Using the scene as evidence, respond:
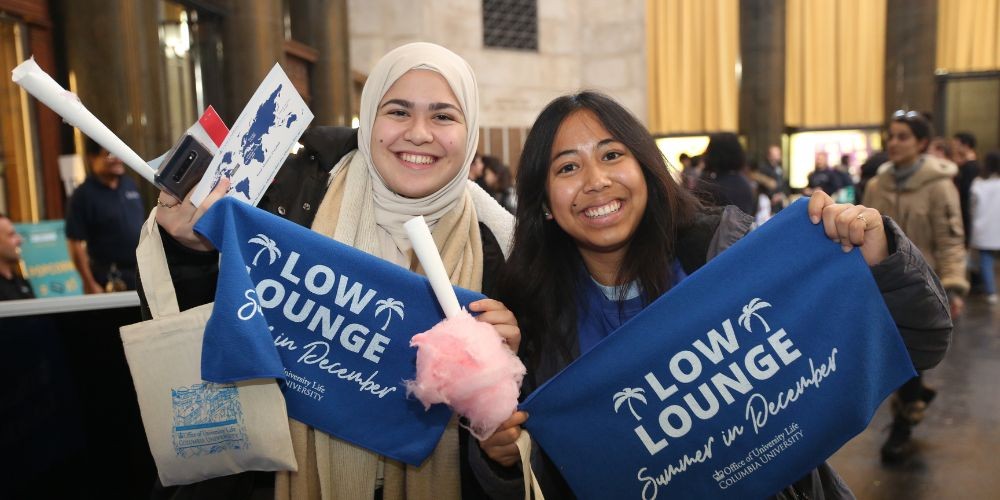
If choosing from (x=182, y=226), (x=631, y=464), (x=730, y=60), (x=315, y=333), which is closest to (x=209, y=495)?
(x=315, y=333)

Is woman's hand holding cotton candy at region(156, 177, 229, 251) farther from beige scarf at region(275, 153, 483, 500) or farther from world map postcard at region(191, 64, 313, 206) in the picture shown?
beige scarf at region(275, 153, 483, 500)

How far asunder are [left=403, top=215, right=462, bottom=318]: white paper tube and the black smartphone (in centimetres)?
60

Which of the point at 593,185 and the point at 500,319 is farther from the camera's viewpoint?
the point at 593,185

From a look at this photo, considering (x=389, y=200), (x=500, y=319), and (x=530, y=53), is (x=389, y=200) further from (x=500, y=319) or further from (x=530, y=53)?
(x=530, y=53)

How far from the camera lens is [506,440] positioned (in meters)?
1.70

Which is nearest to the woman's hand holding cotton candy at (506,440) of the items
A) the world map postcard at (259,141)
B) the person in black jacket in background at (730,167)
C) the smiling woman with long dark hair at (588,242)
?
the smiling woman with long dark hair at (588,242)

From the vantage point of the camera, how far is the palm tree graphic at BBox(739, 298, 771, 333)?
5.49ft

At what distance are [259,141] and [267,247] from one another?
0.83 ft

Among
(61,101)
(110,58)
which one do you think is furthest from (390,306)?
(110,58)

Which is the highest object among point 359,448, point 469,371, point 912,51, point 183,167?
point 912,51

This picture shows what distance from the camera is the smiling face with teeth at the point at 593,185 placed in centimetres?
187

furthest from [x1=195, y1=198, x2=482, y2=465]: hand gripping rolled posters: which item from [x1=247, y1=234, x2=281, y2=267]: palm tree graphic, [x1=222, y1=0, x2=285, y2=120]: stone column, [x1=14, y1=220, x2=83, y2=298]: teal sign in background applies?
[x1=222, y1=0, x2=285, y2=120]: stone column

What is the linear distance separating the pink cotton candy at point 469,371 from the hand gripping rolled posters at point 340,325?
0.22 meters

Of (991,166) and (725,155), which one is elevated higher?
(725,155)
